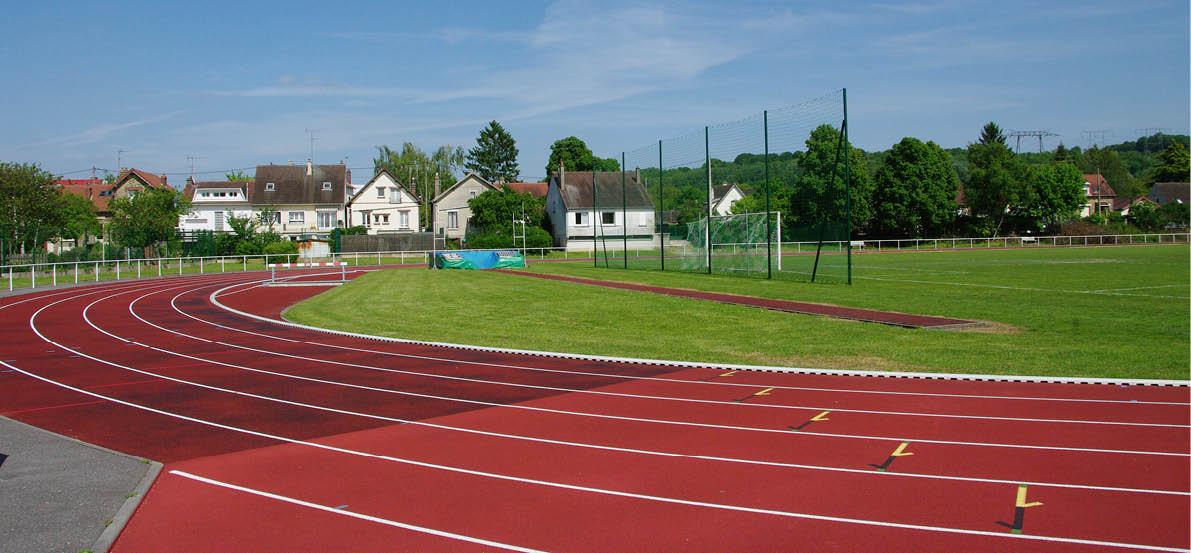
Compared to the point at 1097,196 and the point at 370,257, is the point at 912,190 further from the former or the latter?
the point at 1097,196

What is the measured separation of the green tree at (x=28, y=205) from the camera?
4034 cm

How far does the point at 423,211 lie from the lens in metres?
86.7

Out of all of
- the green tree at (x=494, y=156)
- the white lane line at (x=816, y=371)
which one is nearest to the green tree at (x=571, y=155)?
the green tree at (x=494, y=156)

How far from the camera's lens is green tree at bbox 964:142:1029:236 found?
65.8m

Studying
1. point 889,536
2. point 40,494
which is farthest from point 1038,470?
point 40,494

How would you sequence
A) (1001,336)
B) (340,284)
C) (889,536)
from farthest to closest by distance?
(340,284) < (1001,336) < (889,536)

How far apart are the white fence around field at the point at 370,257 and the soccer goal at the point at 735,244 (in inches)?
5.9

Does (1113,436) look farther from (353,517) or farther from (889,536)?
(353,517)

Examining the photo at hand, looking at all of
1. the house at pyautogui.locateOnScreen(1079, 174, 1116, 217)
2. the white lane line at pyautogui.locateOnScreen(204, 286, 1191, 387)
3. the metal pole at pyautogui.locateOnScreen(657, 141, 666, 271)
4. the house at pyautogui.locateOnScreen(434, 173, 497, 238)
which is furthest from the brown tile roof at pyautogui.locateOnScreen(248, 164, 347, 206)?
the house at pyautogui.locateOnScreen(1079, 174, 1116, 217)

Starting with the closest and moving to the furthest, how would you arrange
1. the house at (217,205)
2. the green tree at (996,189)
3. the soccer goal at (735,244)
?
the soccer goal at (735,244) < the green tree at (996,189) < the house at (217,205)

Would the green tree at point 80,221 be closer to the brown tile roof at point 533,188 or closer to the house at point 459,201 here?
the house at point 459,201

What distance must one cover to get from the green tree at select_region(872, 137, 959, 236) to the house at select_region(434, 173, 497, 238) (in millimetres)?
33660

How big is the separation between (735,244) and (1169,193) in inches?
3687

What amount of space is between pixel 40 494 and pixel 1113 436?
8639mm
